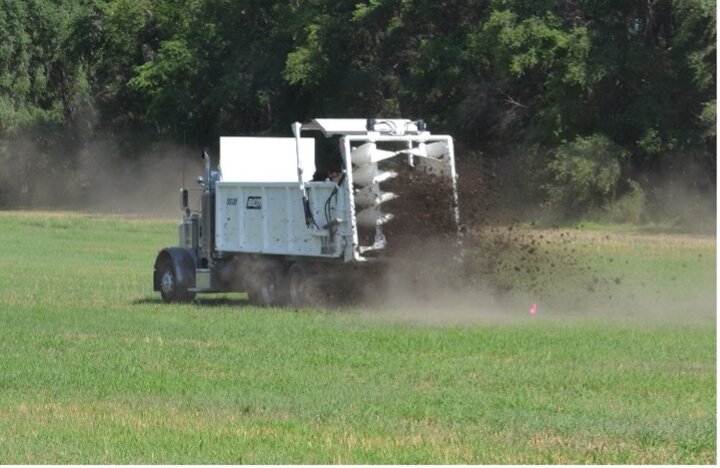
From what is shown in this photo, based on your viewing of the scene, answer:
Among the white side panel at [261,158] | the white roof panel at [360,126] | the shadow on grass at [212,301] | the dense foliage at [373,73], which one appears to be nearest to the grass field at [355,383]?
the shadow on grass at [212,301]

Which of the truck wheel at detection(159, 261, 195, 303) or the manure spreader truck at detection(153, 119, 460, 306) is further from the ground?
the manure spreader truck at detection(153, 119, 460, 306)

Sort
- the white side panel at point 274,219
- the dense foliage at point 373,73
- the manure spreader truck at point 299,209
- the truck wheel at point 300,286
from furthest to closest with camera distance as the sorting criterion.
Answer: the dense foliage at point 373,73 → the truck wheel at point 300,286 → the white side panel at point 274,219 → the manure spreader truck at point 299,209

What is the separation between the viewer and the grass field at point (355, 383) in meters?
10.7

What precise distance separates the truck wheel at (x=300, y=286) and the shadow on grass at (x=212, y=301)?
6.49 feet

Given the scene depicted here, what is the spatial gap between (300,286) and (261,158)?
3.84 meters

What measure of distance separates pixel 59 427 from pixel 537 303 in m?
12.8

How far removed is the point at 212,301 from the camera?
26.9 meters

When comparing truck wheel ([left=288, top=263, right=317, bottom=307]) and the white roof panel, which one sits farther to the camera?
truck wheel ([left=288, top=263, right=317, bottom=307])

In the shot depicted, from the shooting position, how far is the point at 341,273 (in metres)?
23.2

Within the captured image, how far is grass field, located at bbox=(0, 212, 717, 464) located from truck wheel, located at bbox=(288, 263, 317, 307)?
481 mm

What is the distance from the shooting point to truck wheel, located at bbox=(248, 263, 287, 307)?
24219 millimetres

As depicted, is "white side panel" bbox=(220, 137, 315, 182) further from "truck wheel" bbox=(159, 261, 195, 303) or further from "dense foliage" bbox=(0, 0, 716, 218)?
"dense foliage" bbox=(0, 0, 716, 218)

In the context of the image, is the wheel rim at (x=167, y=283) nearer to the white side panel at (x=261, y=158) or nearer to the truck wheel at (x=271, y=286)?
the truck wheel at (x=271, y=286)

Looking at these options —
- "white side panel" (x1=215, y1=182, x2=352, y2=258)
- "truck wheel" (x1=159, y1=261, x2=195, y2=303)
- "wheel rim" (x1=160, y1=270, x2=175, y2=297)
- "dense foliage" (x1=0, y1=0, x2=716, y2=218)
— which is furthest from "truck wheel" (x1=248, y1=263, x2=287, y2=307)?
"dense foliage" (x1=0, y1=0, x2=716, y2=218)
